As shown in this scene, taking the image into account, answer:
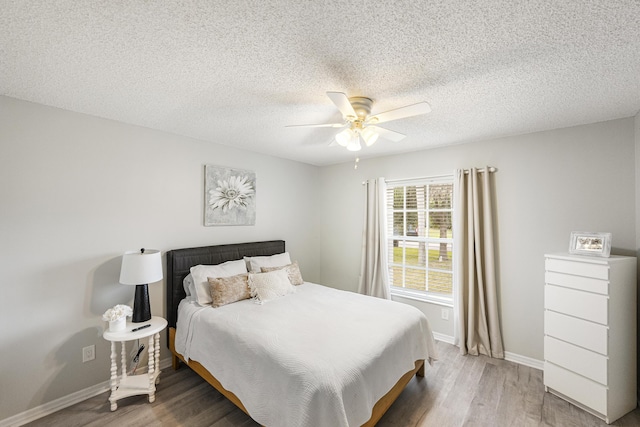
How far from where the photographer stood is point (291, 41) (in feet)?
4.57

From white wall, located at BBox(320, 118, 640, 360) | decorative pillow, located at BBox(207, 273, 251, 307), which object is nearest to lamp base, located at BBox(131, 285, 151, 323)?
decorative pillow, located at BBox(207, 273, 251, 307)

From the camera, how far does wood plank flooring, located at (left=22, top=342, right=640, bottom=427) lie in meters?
2.04

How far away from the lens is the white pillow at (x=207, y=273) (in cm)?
267

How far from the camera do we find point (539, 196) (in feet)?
9.18

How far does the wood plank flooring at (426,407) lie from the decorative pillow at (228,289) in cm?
77

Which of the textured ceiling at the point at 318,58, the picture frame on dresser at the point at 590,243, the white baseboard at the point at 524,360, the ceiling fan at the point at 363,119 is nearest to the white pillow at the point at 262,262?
the textured ceiling at the point at 318,58

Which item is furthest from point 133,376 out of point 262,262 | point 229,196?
point 229,196

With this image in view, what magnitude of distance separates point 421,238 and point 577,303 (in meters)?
1.72

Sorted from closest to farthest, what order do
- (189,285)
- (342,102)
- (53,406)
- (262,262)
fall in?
(342,102), (53,406), (189,285), (262,262)

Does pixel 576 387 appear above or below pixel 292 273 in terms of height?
below

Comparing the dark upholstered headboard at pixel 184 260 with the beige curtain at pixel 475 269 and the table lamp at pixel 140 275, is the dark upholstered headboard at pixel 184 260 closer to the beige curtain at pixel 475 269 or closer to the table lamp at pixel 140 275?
the table lamp at pixel 140 275

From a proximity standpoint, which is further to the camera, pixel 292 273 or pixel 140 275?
pixel 292 273

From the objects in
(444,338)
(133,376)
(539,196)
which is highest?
(539,196)

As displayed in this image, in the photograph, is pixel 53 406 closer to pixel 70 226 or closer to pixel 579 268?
pixel 70 226
